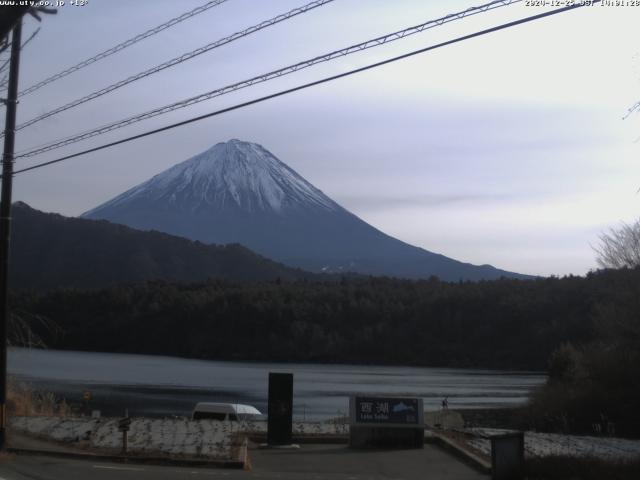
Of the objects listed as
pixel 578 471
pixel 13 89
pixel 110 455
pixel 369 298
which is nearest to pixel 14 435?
pixel 110 455

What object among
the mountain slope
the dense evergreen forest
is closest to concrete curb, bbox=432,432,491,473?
the dense evergreen forest

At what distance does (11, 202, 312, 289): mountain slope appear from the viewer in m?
157

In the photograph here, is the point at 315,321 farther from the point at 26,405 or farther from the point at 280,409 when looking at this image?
the point at 280,409

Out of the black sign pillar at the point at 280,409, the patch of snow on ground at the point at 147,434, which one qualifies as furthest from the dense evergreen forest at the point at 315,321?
the black sign pillar at the point at 280,409

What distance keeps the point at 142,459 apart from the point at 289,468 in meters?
2.62

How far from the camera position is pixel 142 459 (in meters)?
16.0

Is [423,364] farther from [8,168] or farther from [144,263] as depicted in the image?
[8,168]

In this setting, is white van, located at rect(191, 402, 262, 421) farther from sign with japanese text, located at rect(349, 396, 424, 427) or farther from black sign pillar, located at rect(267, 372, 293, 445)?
sign with japanese text, located at rect(349, 396, 424, 427)

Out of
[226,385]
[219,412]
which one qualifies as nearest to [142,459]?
[219,412]

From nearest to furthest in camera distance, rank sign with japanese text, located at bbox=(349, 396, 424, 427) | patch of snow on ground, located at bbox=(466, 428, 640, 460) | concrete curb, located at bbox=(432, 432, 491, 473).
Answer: concrete curb, located at bbox=(432, 432, 491, 473), patch of snow on ground, located at bbox=(466, 428, 640, 460), sign with japanese text, located at bbox=(349, 396, 424, 427)

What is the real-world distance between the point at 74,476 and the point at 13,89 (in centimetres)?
754

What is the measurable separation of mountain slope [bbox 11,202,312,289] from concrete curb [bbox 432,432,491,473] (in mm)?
136831

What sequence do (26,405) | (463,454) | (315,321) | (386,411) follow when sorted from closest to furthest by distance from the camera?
(463,454) < (386,411) < (26,405) < (315,321)

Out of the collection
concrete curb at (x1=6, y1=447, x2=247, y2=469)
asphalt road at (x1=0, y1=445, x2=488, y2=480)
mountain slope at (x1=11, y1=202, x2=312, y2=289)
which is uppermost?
mountain slope at (x1=11, y1=202, x2=312, y2=289)
